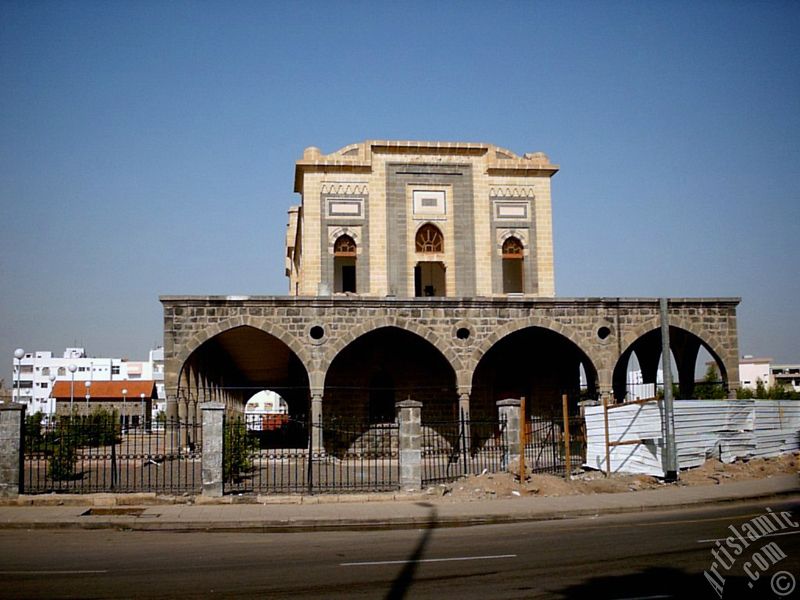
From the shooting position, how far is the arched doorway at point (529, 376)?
27250mm

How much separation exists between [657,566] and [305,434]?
69.8 feet

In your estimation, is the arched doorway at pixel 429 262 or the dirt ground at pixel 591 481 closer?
the dirt ground at pixel 591 481

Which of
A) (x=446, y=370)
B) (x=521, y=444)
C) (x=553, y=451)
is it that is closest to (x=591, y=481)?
(x=553, y=451)

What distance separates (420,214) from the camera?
3108cm

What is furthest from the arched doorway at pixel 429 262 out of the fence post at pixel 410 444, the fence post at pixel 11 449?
the fence post at pixel 11 449

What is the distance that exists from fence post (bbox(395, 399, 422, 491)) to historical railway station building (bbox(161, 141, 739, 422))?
492 cm

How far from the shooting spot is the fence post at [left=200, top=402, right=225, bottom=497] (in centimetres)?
1530

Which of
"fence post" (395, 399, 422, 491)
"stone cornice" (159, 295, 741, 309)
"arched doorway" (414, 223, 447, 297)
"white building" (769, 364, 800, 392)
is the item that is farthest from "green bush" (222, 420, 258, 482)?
"white building" (769, 364, 800, 392)

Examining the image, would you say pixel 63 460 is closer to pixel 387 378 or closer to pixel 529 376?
pixel 387 378

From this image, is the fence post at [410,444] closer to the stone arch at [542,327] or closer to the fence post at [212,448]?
the fence post at [212,448]

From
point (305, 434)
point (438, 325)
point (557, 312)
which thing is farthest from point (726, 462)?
point (305, 434)

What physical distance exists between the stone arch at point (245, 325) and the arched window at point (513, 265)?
11416 millimetres

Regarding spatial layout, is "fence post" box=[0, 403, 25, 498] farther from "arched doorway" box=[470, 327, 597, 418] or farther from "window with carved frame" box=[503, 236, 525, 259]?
"window with carved frame" box=[503, 236, 525, 259]

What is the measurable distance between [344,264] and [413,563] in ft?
74.9
